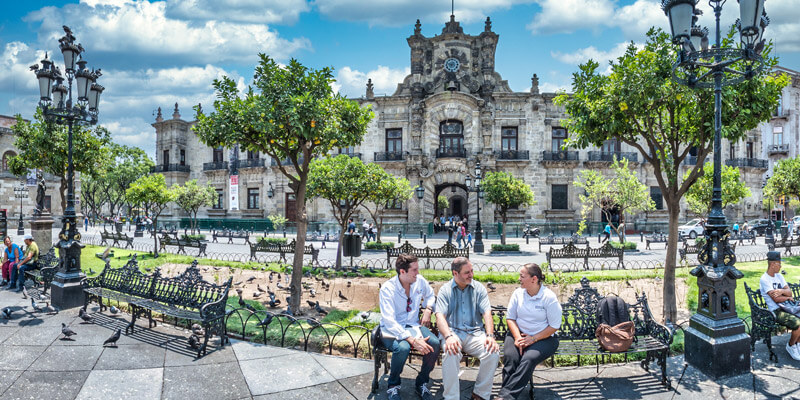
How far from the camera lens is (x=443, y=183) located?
1186 inches

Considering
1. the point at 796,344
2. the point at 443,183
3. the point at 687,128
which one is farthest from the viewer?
the point at 443,183

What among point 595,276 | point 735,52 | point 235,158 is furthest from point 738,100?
point 235,158

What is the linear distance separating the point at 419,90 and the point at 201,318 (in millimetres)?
26815


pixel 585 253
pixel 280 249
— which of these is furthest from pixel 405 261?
pixel 585 253

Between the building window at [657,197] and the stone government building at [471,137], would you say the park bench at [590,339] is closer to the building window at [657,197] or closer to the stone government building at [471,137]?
the stone government building at [471,137]

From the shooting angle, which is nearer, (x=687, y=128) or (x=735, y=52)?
(x=735, y=52)

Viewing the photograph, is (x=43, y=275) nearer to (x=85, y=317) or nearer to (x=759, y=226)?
(x=85, y=317)

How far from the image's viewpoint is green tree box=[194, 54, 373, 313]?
7.37m

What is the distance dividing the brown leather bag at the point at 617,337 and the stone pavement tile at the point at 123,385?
4649mm

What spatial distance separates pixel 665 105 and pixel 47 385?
9031mm

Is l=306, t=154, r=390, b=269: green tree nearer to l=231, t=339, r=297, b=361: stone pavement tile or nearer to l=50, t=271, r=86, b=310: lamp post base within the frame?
l=50, t=271, r=86, b=310: lamp post base

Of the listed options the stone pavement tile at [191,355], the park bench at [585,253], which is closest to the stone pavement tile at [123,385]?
the stone pavement tile at [191,355]

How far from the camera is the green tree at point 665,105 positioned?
628 cm

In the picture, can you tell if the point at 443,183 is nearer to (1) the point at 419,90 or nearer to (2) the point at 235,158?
(1) the point at 419,90
